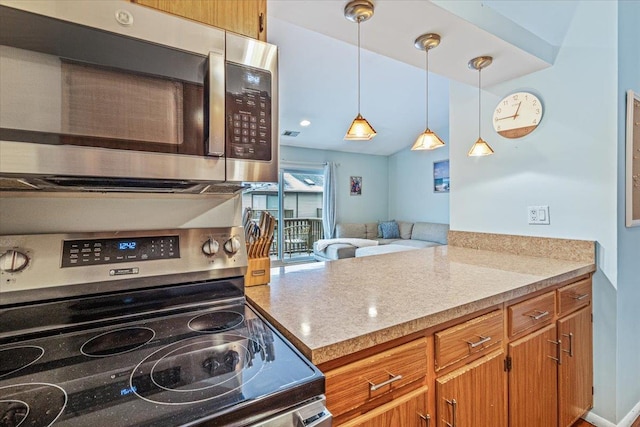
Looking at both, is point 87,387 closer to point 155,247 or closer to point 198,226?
point 155,247

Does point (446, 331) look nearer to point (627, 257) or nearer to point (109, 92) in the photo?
point (109, 92)

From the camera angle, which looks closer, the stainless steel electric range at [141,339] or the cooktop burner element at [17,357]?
the stainless steel electric range at [141,339]

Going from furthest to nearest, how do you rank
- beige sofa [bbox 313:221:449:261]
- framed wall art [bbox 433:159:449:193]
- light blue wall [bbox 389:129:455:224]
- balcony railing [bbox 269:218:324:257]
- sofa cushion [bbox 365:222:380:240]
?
sofa cushion [bbox 365:222:380:240] < balcony railing [bbox 269:218:324:257] < light blue wall [bbox 389:129:455:224] < framed wall art [bbox 433:159:449:193] < beige sofa [bbox 313:221:449:261]

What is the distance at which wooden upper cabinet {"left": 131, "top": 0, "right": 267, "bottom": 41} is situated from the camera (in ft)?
2.65

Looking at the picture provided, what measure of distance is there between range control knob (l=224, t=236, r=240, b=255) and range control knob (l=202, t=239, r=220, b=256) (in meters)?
0.03

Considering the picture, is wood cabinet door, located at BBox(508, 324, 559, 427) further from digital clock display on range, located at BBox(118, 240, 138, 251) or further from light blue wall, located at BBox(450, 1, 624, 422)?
digital clock display on range, located at BBox(118, 240, 138, 251)

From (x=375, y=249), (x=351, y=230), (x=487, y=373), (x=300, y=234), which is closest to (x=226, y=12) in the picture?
(x=487, y=373)

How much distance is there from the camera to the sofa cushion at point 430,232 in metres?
5.55

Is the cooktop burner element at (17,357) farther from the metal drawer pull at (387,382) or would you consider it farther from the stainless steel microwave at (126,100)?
the metal drawer pull at (387,382)

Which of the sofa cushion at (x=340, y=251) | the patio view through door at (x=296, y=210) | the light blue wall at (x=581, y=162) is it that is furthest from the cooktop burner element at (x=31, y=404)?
the patio view through door at (x=296, y=210)

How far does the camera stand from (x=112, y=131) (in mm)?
688

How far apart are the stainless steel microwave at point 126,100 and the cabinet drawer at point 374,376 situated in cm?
54

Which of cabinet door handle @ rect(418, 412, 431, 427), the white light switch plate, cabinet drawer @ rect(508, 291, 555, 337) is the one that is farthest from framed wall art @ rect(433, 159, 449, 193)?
cabinet door handle @ rect(418, 412, 431, 427)

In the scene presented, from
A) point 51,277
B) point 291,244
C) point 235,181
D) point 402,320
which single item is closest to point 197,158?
point 235,181
